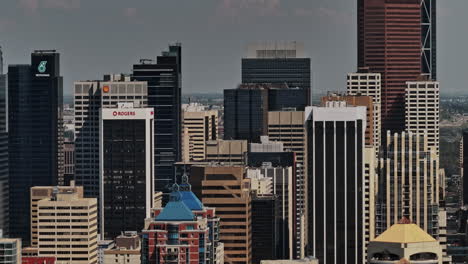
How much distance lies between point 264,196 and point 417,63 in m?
57.9

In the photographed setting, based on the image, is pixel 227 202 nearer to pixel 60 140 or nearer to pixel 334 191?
pixel 334 191

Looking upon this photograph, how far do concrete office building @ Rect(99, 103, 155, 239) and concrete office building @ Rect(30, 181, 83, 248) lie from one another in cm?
242

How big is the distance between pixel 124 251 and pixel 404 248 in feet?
72.0

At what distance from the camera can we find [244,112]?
438 feet

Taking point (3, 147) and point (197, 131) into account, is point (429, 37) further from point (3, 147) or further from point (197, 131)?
point (3, 147)

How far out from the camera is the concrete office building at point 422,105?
137812 millimetres

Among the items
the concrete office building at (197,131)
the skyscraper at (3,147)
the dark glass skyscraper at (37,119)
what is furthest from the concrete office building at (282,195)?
the concrete office building at (197,131)

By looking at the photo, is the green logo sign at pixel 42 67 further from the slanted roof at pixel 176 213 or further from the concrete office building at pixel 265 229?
the slanted roof at pixel 176 213

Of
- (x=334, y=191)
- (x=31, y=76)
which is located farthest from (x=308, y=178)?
(x=31, y=76)

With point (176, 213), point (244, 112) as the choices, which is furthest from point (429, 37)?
point (176, 213)

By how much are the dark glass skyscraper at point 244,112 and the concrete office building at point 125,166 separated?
2237cm

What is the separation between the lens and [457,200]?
103125 millimetres

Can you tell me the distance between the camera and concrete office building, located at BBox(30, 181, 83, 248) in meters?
91.4

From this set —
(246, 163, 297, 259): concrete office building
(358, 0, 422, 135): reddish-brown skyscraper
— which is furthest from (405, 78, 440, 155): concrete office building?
(246, 163, 297, 259): concrete office building
